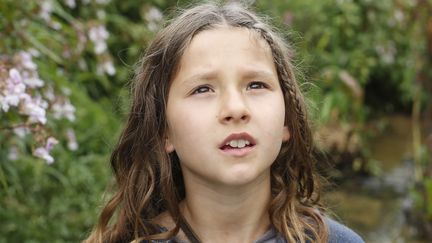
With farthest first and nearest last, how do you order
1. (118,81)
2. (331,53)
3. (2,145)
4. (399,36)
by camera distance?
(399,36)
(331,53)
(118,81)
(2,145)

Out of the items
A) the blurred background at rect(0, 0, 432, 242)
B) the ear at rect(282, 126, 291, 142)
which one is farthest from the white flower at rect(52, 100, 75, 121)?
the ear at rect(282, 126, 291, 142)

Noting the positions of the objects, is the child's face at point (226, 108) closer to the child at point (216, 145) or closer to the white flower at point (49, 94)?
the child at point (216, 145)

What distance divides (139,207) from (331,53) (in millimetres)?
4605

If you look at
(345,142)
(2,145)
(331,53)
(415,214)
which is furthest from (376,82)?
(2,145)

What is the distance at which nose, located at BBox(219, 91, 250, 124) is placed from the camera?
179cm

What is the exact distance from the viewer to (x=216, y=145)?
1809mm

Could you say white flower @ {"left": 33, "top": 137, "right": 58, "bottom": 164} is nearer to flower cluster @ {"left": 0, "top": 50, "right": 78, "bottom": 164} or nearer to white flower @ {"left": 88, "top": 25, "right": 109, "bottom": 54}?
flower cluster @ {"left": 0, "top": 50, "right": 78, "bottom": 164}

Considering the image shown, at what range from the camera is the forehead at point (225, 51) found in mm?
1880

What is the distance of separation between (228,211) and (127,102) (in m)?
2.19

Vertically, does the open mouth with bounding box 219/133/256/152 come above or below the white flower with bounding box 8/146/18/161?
above

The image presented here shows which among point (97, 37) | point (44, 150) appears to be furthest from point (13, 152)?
point (97, 37)

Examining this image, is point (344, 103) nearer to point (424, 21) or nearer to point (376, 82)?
point (424, 21)

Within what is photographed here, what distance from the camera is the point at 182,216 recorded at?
2031mm

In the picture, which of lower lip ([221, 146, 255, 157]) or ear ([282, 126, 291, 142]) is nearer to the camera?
lower lip ([221, 146, 255, 157])
